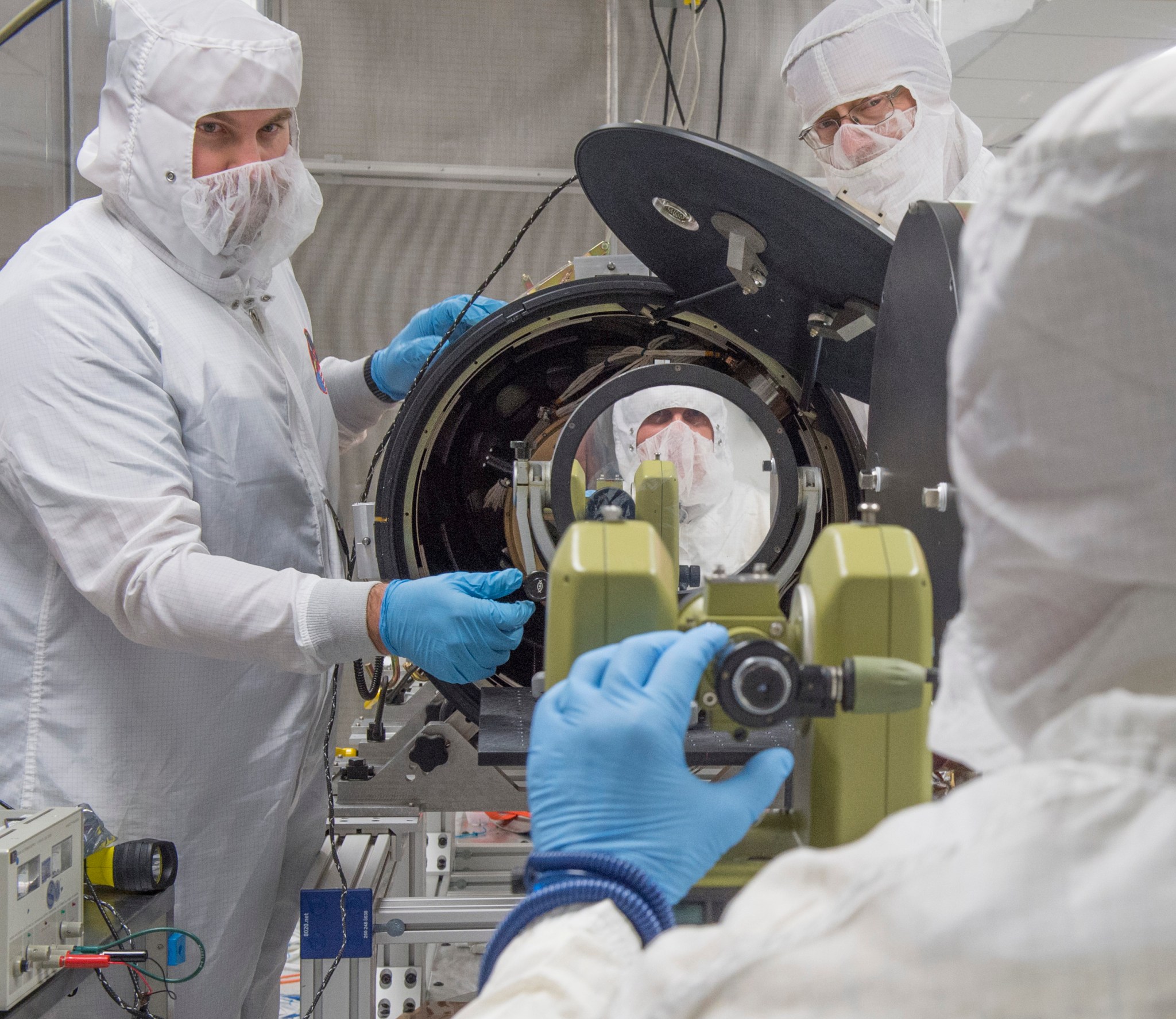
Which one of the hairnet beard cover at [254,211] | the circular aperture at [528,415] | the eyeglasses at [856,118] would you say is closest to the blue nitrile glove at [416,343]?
the circular aperture at [528,415]

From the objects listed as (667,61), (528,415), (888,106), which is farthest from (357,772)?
(667,61)

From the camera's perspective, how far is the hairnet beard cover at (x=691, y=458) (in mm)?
2121

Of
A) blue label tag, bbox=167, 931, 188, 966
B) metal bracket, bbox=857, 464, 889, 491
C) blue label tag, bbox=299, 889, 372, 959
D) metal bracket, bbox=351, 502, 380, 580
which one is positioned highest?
metal bracket, bbox=857, 464, 889, 491

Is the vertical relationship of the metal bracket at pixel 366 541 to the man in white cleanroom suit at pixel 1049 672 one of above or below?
below

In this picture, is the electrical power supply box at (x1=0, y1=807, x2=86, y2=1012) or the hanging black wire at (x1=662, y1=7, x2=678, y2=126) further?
the hanging black wire at (x1=662, y1=7, x2=678, y2=126)

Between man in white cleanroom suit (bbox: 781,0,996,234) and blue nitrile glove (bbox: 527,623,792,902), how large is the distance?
1636mm

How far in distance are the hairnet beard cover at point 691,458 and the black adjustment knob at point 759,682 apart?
1339mm

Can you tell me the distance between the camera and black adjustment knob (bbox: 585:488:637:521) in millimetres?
1508

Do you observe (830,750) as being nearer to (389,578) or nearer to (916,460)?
(916,460)

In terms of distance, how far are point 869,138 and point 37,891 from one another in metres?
2.10

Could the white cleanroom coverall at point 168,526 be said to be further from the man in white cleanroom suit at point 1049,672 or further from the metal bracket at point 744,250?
the man in white cleanroom suit at point 1049,672

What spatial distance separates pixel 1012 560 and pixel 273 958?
5.67 ft

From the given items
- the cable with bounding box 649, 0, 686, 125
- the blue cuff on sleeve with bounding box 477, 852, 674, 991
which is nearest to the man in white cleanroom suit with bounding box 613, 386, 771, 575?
the blue cuff on sleeve with bounding box 477, 852, 674, 991

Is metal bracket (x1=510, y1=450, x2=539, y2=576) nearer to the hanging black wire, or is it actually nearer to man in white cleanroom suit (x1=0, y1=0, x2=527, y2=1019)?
man in white cleanroom suit (x1=0, y1=0, x2=527, y2=1019)
